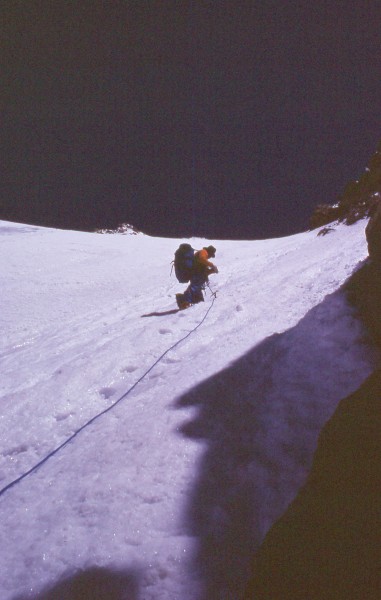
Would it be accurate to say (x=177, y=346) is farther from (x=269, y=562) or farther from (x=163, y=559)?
(x=269, y=562)

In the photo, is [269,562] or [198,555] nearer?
[269,562]

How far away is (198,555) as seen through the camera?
2416 millimetres

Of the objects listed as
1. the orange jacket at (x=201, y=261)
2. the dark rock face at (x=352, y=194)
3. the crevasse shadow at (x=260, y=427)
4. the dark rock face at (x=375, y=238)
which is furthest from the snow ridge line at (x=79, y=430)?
the dark rock face at (x=352, y=194)

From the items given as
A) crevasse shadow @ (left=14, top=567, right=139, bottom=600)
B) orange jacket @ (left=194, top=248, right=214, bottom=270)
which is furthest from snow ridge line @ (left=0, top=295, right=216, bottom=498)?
orange jacket @ (left=194, top=248, right=214, bottom=270)

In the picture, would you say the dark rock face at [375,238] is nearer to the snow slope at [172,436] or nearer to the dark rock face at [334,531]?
the snow slope at [172,436]

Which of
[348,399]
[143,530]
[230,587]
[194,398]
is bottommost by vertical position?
[230,587]

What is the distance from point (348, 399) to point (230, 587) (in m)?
1.33

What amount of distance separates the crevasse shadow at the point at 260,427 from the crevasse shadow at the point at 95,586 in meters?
0.45

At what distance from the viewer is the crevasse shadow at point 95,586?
2264 mm

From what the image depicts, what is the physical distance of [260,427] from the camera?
3504 millimetres

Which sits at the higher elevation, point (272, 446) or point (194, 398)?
point (194, 398)

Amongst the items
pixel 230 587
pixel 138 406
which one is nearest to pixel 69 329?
pixel 138 406

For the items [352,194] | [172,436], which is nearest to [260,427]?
[172,436]

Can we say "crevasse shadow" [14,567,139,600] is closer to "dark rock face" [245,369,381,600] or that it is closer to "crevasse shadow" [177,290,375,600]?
"crevasse shadow" [177,290,375,600]
